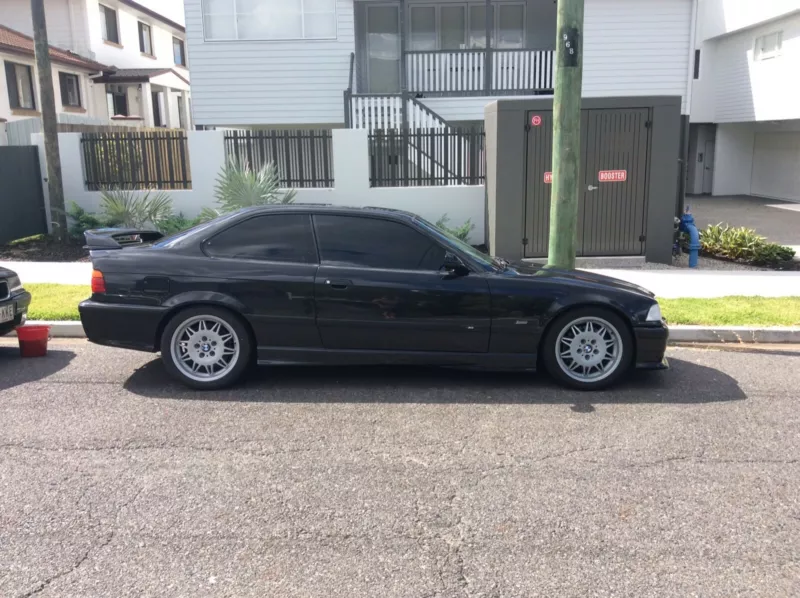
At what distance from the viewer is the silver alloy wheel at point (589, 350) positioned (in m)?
5.82

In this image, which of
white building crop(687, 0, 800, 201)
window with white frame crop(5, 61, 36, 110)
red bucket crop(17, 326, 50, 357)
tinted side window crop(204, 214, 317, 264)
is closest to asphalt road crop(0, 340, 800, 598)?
red bucket crop(17, 326, 50, 357)

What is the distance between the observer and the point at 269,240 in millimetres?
5918

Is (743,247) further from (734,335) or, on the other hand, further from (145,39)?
(145,39)

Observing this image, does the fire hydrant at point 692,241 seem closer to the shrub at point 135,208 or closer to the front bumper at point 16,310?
the shrub at point 135,208

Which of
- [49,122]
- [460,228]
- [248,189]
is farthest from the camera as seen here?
[49,122]

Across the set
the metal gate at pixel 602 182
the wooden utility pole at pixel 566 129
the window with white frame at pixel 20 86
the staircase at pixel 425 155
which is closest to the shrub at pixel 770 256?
the metal gate at pixel 602 182

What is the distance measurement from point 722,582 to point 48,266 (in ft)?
35.4

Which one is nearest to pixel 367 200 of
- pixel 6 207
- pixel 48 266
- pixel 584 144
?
pixel 584 144

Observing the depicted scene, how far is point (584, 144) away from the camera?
10.8 meters

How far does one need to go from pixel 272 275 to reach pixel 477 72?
47.0ft

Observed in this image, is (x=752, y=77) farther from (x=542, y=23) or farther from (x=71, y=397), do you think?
(x=71, y=397)

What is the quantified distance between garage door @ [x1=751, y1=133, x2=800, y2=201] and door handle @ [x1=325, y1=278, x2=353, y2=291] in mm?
21919

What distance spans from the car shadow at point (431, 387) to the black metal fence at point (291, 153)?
729 cm

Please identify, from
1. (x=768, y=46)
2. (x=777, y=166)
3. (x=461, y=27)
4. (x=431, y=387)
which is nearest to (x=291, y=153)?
(x=431, y=387)
